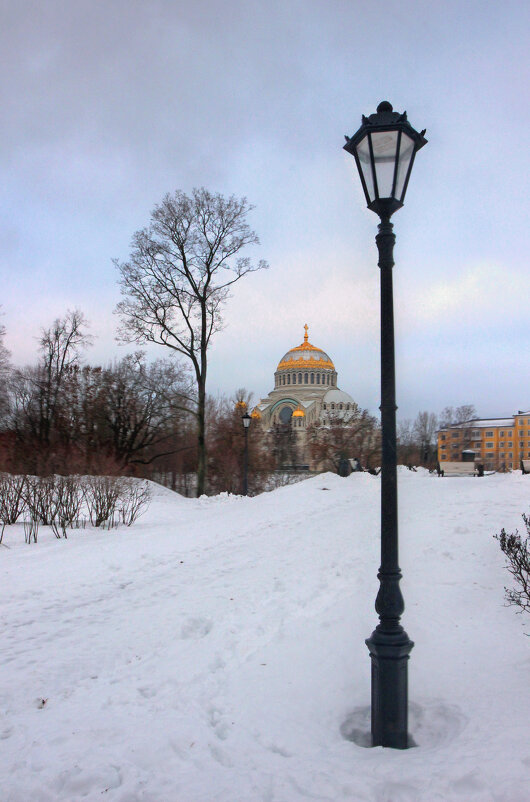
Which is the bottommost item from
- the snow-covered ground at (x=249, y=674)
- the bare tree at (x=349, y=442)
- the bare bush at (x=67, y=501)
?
the snow-covered ground at (x=249, y=674)

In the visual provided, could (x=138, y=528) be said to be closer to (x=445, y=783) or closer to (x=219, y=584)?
(x=219, y=584)

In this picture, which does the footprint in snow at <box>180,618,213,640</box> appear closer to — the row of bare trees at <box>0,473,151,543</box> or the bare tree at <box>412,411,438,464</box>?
the row of bare trees at <box>0,473,151,543</box>

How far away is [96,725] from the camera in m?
3.54

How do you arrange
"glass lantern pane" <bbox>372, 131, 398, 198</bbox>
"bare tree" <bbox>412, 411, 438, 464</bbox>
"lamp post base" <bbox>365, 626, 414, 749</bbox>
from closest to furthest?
"lamp post base" <bbox>365, 626, 414, 749</bbox> < "glass lantern pane" <bbox>372, 131, 398, 198</bbox> < "bare tree" <bbox>412, 411, 438, 464</bbox>

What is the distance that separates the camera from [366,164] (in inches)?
149

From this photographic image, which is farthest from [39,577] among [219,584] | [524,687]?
[524,687]

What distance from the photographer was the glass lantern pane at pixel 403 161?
3.69 m

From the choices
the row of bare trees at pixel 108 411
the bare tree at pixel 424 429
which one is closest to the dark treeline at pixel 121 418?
the row of bare trees at pixel 108 411

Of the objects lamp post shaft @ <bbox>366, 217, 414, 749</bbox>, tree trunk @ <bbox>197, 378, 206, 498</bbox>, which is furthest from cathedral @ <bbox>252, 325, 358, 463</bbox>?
lamp post shaft @ <bbox>366, 217, 414, 749</bbox>

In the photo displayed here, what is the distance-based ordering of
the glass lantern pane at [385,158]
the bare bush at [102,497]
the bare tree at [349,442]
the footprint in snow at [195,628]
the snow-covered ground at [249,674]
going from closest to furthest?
the snow-covered ground at [249,674]
the glass lantern pane at [385,158]
the footprint in snow at [195,628]
the bare bush at [102,497]
the bare tree at [349,442]

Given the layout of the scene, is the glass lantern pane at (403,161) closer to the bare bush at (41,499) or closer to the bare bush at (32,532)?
the bare bush at (32,532)

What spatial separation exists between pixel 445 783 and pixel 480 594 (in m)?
3.76

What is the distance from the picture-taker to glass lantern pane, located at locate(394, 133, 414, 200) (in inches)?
145

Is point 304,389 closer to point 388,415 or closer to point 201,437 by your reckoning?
point 201,437
